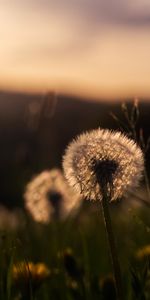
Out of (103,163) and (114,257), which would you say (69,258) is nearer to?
(103,163)

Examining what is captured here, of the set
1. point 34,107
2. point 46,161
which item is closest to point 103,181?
point 34,107

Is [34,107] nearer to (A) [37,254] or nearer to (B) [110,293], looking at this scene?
(A) [37,254]

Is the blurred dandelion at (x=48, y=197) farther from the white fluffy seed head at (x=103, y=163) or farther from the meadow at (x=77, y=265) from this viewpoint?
the white fluffy seed head at (x=103, y=163)

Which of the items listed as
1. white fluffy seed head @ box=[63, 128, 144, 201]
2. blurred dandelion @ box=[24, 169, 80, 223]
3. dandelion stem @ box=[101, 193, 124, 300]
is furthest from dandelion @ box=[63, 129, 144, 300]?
blurred dandelion @ box=[24, 169, 80, 223]

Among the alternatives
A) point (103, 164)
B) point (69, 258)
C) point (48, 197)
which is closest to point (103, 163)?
point (103, 164)

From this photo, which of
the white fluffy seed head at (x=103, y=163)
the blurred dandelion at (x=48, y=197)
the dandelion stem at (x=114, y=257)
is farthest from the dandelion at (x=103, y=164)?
the blurred dandelion at (x=48, y=197)
